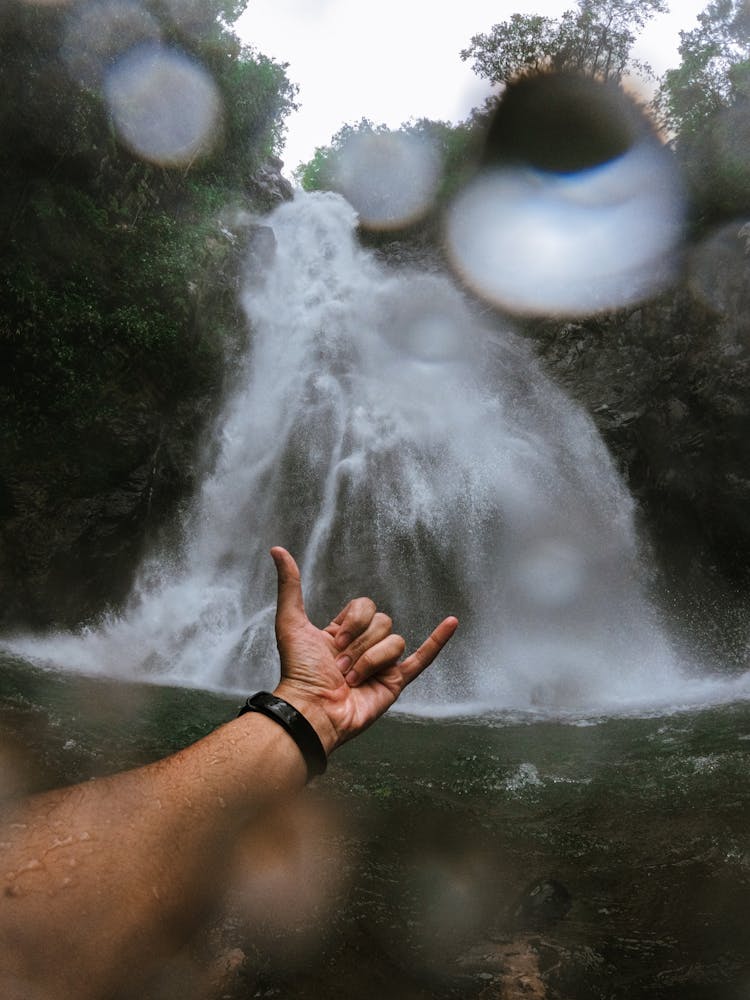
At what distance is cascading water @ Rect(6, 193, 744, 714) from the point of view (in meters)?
8.65

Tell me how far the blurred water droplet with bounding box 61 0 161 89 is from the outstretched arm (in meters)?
12.7

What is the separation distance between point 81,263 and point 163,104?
5.22 m

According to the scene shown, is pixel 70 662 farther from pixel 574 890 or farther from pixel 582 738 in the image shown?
pixel 574 890

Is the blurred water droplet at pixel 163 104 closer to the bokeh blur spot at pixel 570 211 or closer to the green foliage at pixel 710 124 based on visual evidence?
the bokeh blur spot at pixel 570 211

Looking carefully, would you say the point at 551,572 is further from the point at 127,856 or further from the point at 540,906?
the point at 127,856

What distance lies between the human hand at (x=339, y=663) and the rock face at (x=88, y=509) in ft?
29.6

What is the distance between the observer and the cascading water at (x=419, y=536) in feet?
28.4

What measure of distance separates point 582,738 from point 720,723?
1.39 m

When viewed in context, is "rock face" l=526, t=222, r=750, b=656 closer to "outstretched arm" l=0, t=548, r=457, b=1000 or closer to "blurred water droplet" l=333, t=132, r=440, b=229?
"outstretched arm" l=0, t=548, r=457, b=1000

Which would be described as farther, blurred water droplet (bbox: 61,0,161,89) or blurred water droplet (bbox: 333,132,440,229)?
blurred water droplet (bbox: 333,132,440,229)

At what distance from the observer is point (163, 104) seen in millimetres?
12578

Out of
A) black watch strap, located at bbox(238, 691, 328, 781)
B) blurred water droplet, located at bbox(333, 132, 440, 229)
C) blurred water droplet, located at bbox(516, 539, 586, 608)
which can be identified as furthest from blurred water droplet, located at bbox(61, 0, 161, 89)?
black watch strap, located at bbox(238, 691, 328, 781)

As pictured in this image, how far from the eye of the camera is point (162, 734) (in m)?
4.86

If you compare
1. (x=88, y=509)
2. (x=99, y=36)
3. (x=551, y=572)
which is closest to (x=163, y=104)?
(x=99, y=36)
